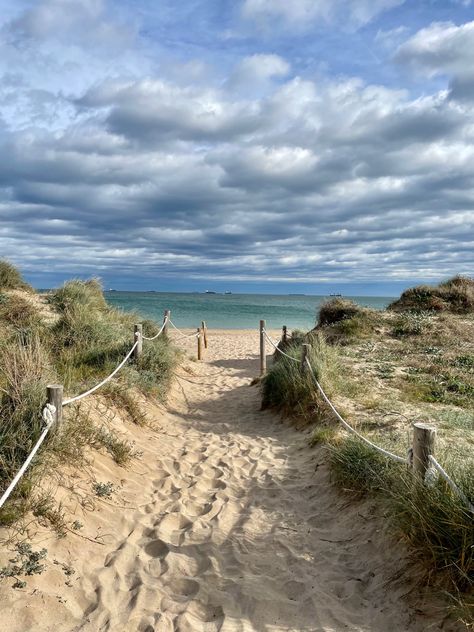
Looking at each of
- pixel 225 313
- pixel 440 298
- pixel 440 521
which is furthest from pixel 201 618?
pixel 225 313

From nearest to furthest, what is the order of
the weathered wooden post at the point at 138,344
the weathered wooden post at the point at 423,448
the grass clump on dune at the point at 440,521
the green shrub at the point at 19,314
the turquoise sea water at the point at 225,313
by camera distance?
the grass clump on dune at the point at 440,521, the weathered wooden post at the point at 423,448, the weathered wooden post at the point at 138,344, the green shrub at the point at 19,314, the turquoise sea water at the point at 225,313

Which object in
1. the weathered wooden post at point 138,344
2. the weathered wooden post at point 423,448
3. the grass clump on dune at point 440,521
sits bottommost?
the grass clump on dune at point 440,521

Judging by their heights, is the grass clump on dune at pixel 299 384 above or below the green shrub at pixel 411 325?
below

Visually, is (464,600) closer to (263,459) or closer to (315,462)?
(315,462)

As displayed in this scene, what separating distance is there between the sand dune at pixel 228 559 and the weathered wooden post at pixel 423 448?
2.18 feet

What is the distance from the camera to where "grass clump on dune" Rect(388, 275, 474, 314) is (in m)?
16.4

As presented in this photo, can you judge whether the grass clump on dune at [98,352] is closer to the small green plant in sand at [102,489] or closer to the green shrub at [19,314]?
the green shrub at [19,314]

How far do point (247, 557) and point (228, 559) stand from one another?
6.7 inches

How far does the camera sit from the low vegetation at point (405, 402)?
3.36 metres

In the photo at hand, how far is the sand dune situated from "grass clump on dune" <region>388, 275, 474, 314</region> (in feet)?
37.7

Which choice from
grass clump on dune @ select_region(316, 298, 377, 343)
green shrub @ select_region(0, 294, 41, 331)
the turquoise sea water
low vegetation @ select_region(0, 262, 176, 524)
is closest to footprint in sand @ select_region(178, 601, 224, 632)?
low vegetation @ select_region(0, 262, 176, 524)

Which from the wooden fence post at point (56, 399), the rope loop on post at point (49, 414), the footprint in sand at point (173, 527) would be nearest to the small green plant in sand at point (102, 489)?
the footprint in sand at point (173, 527)

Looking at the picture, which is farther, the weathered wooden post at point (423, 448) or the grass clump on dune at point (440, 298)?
the grass clump on dune at point (440, 298)

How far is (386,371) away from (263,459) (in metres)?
4.62
